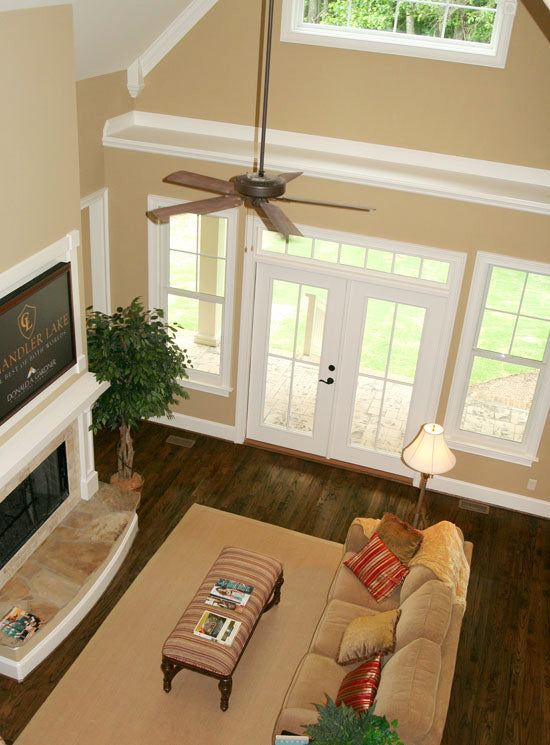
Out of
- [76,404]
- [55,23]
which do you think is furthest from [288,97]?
[76,404]

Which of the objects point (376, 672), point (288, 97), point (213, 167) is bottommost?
point (376, 672)

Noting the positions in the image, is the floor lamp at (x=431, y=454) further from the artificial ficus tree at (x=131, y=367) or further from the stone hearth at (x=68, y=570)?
the stone hearth at (x=68, y=570)

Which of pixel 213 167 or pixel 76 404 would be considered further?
pixel 213 167

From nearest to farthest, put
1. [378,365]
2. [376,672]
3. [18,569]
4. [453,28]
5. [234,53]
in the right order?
[376,672] < [18,569] < [453,28] < [234,53] < [378,365]

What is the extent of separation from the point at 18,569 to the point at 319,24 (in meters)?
5.05

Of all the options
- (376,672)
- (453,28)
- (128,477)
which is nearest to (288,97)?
(453,28)

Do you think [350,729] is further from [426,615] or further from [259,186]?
A: [259,186]

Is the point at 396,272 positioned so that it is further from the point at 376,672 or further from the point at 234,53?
the point at 376,672

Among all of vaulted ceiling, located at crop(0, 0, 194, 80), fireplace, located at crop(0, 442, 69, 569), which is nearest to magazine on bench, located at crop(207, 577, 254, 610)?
fireplace, located at crop(0, 442, 69, 569)

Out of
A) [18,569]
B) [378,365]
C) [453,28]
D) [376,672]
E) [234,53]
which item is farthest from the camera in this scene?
[378,365]

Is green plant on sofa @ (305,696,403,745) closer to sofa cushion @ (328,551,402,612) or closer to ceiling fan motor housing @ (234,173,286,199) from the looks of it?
sofa cushion @ (328,551,402,612)

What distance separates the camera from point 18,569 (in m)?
5.52

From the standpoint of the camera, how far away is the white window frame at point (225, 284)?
6.83 metres

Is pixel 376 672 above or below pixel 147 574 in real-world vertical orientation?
above
